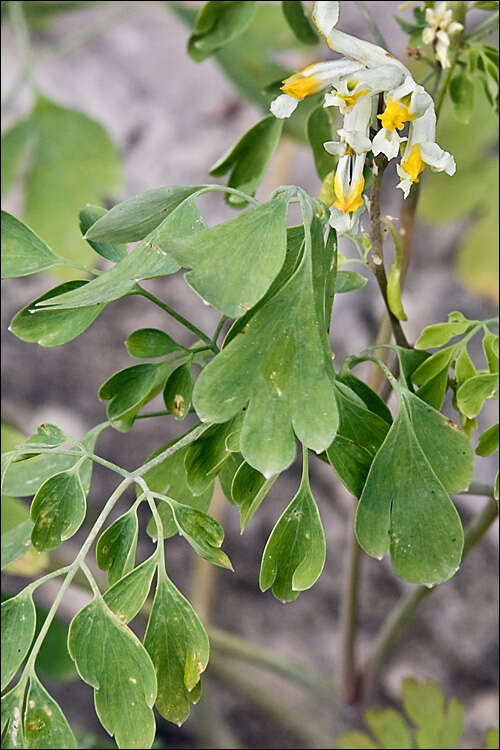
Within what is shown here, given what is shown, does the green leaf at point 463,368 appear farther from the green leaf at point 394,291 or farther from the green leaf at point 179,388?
the green leaf at point 179,388

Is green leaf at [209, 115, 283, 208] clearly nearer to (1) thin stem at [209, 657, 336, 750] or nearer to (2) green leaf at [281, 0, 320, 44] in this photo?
(2) green leaf at [281, 0, 320, 44]

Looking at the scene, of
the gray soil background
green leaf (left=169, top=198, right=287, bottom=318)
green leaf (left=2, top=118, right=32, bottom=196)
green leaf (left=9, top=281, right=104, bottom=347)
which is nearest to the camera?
green leaf (left=169, top=198, right=287, bottom=318)

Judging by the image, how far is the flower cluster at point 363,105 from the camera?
0.36 metres

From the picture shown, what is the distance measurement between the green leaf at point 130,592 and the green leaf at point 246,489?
56mm

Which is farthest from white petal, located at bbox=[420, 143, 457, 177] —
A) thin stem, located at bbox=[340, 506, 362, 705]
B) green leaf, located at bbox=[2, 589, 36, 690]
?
thin stem, located at bbox=[340, 506, 362, 705]

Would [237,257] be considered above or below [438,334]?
above

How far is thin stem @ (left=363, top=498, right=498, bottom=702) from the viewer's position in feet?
2.14

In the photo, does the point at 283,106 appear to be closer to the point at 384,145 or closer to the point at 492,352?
the point at 384,145

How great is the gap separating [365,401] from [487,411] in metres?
0.61

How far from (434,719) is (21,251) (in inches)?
24.7

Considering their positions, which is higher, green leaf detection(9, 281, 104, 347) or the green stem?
green leaf detection(9, 281, 104, 347)

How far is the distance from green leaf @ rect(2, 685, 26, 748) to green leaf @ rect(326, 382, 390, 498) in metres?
0.22

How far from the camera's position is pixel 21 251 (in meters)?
0.53

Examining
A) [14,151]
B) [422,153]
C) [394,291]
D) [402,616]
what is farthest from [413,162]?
[14,151]
